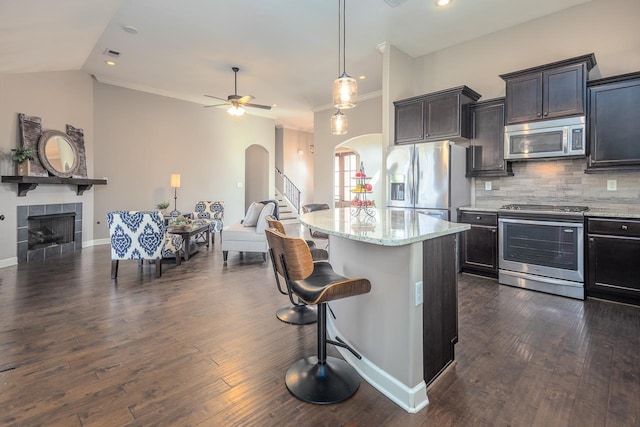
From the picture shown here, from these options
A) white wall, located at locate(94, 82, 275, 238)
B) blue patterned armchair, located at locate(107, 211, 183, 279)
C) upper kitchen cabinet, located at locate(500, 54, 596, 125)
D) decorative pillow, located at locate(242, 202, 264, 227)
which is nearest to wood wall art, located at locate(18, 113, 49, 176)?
white wall, located at locate(94, 82, 275, 238)

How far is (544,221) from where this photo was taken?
3.51m

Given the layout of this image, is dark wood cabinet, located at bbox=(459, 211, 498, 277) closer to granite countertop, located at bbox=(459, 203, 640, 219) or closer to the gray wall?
granite countertop, located at bbox=(459, 203, 640, 219)

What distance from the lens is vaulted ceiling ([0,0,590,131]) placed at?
3.78m

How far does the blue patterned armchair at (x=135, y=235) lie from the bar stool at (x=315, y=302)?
2.74 m

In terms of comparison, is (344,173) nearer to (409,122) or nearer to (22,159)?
(409,122)

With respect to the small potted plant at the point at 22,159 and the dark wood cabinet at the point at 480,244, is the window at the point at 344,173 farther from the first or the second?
the small potted plant at the point at 22,159

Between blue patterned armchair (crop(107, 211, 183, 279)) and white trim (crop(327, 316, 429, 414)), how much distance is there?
3.13 meters

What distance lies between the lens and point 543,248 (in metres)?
3.55

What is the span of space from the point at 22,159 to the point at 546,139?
7294 millimetres

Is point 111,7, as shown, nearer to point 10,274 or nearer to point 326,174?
point 10,274

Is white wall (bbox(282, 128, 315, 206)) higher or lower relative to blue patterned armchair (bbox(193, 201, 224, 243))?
higher

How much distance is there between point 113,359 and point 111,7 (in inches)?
159

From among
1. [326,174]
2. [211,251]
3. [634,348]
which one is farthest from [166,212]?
[634,348]

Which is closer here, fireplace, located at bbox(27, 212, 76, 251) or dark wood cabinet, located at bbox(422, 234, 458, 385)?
dark wood cabinet, located at bbox(422, 234, 458, 385)
